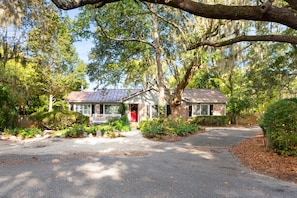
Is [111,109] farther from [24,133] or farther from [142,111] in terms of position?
[24,133]

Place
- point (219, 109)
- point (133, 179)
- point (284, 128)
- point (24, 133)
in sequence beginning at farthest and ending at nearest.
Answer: point (219, 109) → point (24, 133) → point (284, 128) → point (133, 179)

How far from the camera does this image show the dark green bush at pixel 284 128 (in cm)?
747

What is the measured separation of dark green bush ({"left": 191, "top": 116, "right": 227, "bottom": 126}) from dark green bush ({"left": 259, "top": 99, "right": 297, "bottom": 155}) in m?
15.9

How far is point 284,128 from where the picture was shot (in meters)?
7.62

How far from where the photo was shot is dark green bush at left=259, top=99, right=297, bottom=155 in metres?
7.47

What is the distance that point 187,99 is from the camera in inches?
1005

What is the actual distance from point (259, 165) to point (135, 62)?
13413 mm

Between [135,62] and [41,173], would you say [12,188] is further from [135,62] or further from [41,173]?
[135,62]

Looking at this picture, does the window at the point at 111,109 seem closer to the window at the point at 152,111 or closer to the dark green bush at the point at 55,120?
the window at the point at 152,111

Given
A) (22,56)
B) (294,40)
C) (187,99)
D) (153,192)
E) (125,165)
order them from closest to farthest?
1. (153,192)
2. (294,40)
3. (125,165)
4. (22,56)
5. (187,99)

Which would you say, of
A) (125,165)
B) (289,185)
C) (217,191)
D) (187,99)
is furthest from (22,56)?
(187,99)

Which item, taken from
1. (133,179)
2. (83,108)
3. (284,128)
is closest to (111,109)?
(83,108)

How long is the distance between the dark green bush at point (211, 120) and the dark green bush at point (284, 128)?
15.9m

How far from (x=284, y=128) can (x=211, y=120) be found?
1648 centimetres
